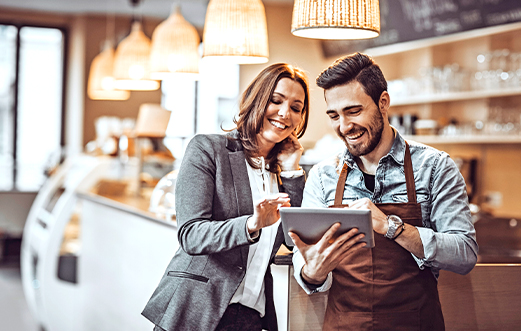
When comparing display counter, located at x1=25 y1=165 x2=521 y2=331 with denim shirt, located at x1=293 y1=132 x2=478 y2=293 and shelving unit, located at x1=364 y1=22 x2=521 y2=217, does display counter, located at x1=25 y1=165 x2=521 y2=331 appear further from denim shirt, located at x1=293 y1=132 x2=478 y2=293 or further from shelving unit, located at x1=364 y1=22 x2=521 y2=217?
shelving unit, located at x1=364 y1=22 x2=521 y2=217

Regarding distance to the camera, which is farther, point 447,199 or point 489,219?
point 489,219

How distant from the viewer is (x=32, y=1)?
23.6 feet

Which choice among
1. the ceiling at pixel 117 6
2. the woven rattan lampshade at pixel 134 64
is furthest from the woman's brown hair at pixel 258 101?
the ceiling at pixel 117 6

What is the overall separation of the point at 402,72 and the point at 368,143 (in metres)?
4.28

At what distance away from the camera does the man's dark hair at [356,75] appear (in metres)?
1.65

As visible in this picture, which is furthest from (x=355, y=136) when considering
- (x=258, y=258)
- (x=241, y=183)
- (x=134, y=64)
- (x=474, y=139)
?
(x=474, y=139)

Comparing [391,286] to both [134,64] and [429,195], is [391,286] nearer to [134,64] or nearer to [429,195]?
[429,195]

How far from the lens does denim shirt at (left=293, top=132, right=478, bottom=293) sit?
153cm

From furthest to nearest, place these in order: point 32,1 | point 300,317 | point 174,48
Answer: point 32,1 → point 174,48 → point 300,317

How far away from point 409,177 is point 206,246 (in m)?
0.64

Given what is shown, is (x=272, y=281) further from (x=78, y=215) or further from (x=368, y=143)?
(x=78, y=215)

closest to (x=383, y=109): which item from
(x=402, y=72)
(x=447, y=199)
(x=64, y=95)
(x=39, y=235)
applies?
(x=447, y=199)

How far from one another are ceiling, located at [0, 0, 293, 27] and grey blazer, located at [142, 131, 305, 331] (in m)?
5.47

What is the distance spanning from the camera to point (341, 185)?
A: 1.71 meters
